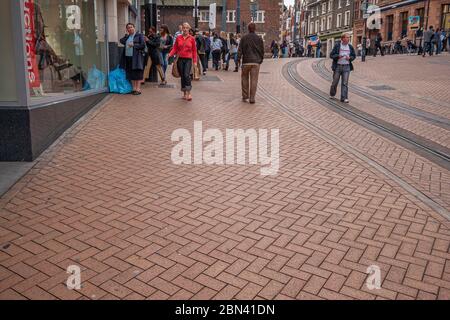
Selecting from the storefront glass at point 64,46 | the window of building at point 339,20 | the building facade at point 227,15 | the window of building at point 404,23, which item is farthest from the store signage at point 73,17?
the window of building at point 339,20

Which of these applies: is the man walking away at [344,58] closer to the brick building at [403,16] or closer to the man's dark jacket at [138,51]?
the man's dark jacket at [138,51]

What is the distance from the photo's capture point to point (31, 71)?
6500 mm

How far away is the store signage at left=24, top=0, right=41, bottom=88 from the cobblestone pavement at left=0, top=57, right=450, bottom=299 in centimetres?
108

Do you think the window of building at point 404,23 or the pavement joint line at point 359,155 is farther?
the window of building at point 404,23

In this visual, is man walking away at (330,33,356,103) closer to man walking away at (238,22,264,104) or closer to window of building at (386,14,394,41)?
man walking away at (238,22,264,104)

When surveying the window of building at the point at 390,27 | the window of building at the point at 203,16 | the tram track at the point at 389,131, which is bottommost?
the tram track at the point at 389,131

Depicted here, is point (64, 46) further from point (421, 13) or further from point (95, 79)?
point (421, 13)

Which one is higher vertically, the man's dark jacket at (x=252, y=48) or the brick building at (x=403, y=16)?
the brick building at (x=403, y=16)

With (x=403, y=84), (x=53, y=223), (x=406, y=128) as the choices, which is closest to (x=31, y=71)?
(x=53, y=223)

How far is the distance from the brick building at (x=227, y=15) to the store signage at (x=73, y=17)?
1619 inches

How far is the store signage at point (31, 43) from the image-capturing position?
6.24m
